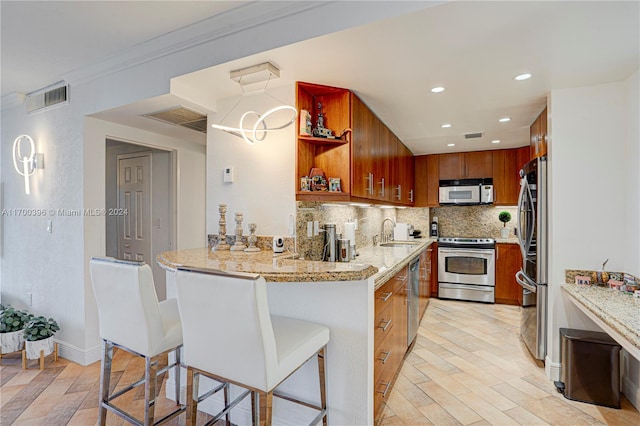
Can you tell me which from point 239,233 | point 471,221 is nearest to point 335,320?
point 239,233

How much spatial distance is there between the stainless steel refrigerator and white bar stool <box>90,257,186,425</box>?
108 inches

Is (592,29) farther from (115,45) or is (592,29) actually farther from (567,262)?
(115,45)

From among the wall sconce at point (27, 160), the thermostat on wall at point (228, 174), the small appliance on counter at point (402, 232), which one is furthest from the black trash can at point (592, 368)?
the wall sconce at point (27, 160)

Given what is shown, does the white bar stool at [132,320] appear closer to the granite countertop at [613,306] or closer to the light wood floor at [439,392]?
the light wood floor at [439,392]

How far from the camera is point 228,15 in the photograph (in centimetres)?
196

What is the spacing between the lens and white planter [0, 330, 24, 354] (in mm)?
2942

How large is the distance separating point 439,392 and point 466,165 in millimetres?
3760

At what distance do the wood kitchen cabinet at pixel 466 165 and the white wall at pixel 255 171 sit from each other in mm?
3686

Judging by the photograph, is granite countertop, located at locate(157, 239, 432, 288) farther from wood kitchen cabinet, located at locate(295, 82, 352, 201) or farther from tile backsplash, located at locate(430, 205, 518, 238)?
tile backsplash, located at locate(430, 205, 518, 238)

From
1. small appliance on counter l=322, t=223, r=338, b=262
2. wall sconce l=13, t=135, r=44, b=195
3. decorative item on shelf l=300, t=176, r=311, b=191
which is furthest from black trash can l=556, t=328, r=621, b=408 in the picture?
wall sconce l=13, t=135, r=44, b=195

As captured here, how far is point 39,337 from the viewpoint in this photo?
2.90m

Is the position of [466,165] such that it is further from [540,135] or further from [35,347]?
[35,347]

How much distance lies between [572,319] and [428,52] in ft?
7.47

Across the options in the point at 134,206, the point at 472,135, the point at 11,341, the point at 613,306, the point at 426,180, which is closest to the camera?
the point at 613,306
